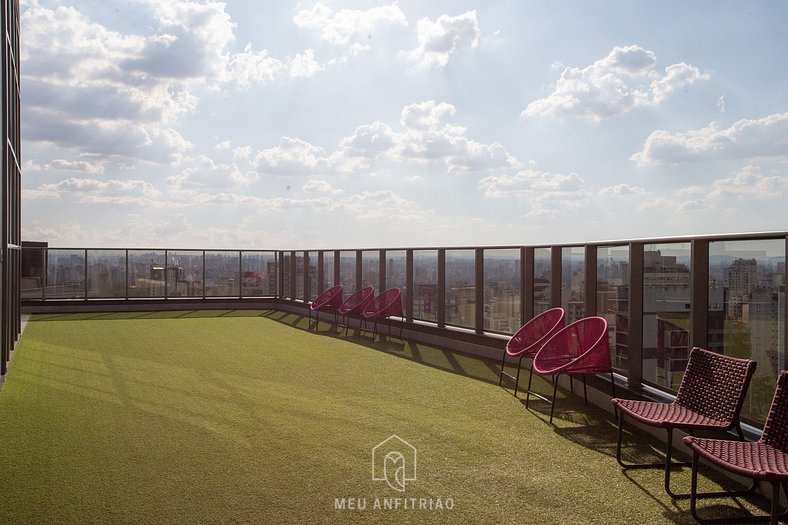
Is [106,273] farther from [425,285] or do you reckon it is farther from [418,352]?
[418,352]

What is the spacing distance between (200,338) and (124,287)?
6.62 metres

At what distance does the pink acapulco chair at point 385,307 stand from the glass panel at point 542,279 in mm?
2820

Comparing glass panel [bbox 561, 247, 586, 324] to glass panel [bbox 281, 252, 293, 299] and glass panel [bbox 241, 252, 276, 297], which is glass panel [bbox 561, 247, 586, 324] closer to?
glass panel [bbox 281, 252, 293, 299]

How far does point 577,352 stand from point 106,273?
13169 millimetres

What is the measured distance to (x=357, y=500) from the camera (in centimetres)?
321

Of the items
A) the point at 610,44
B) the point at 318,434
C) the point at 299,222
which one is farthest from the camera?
the point at 299,222

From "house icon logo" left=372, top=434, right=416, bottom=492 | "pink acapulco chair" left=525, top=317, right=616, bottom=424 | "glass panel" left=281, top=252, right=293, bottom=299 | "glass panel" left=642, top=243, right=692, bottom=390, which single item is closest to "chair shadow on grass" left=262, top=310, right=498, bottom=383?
"pink acapulco chair" left=525, top=317, right=616, bottom=424

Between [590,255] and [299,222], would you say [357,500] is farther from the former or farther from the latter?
[299,222]

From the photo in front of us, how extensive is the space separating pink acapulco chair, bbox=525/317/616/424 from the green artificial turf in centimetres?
40

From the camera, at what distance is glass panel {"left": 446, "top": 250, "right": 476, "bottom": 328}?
8.46 meters

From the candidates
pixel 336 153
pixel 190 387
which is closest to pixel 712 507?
pixel 190 387

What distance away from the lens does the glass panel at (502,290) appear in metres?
7.61

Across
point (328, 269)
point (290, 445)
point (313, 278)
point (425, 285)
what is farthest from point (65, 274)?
point (290, 445)

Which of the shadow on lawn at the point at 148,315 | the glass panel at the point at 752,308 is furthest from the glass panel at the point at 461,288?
the shadow on lawn at the point at 148,315
